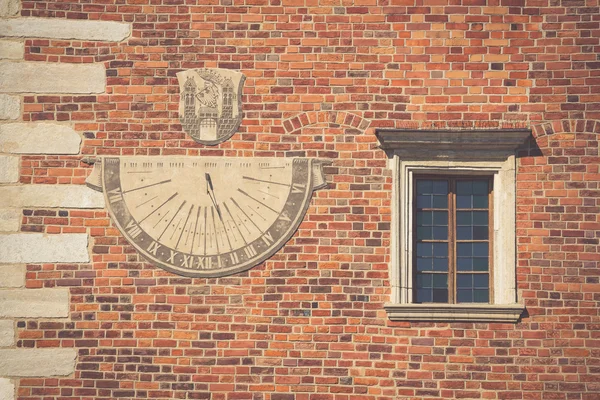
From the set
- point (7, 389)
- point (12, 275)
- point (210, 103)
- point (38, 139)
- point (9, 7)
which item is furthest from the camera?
point (9, 7)

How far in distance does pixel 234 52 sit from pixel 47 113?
1818 mm

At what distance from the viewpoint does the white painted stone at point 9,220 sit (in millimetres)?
10219

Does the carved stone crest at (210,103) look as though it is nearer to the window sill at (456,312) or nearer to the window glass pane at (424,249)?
the window glass pane at (424,249)

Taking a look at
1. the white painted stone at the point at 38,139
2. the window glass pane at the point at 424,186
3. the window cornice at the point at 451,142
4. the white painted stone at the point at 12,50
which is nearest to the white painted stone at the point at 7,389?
the white painted stone at the point at 38,139

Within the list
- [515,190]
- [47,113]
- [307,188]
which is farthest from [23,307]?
[515,190]

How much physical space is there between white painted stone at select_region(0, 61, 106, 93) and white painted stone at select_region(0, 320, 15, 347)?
2136mm

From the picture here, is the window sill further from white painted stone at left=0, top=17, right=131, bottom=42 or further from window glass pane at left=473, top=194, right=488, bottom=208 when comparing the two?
white painted stone at left=0, top=17, right=131, bottom=42

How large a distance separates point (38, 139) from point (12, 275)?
50.0 inches

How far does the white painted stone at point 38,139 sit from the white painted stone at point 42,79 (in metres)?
0.34

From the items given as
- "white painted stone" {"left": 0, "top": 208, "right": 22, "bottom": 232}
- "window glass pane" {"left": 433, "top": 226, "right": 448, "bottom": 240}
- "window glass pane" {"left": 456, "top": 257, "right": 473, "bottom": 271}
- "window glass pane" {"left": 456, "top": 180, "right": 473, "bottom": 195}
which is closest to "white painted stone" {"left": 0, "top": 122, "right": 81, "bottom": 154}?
"white painted stone" {"left": 0, "top": 208, "right": 22, "bottom": 232}

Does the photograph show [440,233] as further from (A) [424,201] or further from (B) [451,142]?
(B) [451,142]

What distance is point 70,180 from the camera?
10.3 m

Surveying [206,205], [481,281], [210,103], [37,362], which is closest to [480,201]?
[481,281]

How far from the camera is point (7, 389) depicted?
1005 cm
